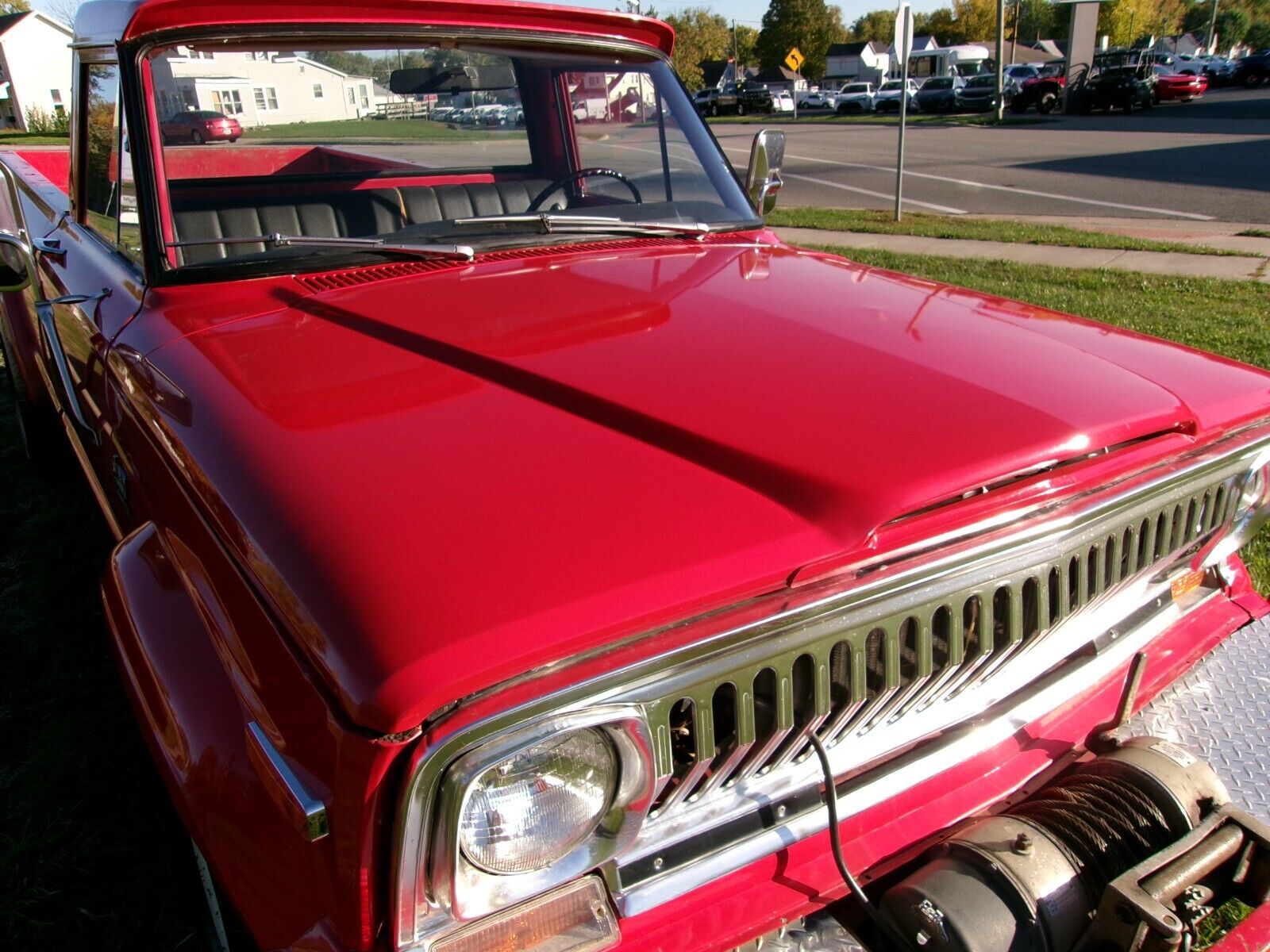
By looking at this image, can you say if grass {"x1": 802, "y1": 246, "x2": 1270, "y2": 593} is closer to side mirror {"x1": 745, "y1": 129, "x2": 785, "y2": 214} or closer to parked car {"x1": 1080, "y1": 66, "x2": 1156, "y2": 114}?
side mirror {"x1": 745, "y1": 129, "x2": 785, "y2": 214}

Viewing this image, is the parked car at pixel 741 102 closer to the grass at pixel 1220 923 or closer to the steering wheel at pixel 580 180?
the steering wheel at pixel 580 180

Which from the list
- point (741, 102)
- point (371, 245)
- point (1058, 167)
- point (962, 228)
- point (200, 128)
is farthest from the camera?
point (741, 102)

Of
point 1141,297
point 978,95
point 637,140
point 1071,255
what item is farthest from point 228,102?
point 978,95

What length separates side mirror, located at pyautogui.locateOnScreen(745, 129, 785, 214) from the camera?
3.11 metres

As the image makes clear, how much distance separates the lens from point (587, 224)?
2555mm

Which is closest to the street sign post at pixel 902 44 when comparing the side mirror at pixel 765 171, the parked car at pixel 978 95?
the side mirror at pixel 765 171

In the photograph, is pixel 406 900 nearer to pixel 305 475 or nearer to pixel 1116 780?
pixel 305 475

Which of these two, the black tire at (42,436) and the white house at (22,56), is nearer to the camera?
the black tire at (42,436)

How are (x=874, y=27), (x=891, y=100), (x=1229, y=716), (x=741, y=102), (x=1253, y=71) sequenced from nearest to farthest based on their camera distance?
(x=1229, y=716) → (x=891, y=100) → (x=1253, y=71) → (x=741, y=102) → (x=874, y=27)

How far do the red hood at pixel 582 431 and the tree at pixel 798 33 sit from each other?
70.4 metres

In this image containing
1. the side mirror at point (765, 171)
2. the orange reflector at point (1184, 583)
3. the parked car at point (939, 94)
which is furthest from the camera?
the parked car at point (939, 94)

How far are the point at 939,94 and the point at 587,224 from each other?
37658 millimetres

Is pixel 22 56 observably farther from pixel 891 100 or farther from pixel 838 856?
pixel 838 856

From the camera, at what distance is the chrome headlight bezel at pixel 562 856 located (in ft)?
3.51
